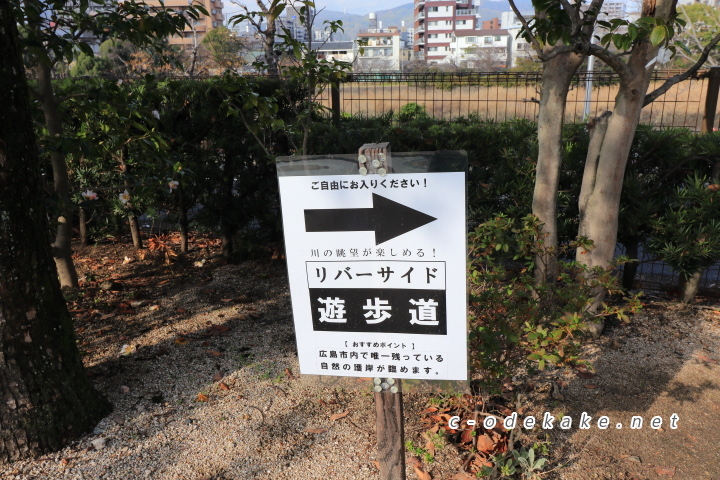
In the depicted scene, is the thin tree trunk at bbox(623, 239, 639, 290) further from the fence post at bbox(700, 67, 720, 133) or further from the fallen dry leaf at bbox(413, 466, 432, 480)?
the fallen dry leaf at bbox(413, 466, 432, 480)

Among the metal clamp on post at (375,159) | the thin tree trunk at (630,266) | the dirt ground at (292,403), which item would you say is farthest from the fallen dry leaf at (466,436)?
the thin tree trunk at (630,266)

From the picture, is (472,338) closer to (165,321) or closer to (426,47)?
(165,321)

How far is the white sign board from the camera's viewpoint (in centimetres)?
173

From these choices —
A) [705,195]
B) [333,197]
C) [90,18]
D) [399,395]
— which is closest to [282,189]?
[333,197]

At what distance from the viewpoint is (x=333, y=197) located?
1805 millimetres

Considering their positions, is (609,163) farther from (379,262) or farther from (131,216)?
(131,216)

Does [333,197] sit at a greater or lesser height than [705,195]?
greater

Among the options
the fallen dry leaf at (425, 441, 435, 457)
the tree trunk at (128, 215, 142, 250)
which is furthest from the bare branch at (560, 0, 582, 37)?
the tree trunk at (128, 215, 142, 250)

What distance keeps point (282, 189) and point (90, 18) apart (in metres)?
3.14

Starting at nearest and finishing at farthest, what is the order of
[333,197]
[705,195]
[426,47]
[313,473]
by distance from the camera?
[333,197]
[313,473]
[705,195]
[426,47]

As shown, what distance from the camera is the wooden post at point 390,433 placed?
6.77 feet

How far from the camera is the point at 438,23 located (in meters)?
110

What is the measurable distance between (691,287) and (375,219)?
3672 mm

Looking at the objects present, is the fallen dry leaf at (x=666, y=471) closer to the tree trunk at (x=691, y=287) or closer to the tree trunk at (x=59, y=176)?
the tree trunk at (x=691, y=287)
